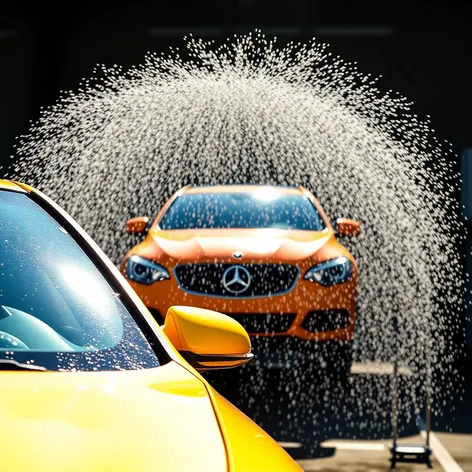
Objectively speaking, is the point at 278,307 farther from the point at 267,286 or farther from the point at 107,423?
the point at 107,423

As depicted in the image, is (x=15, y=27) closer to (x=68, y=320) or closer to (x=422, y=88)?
(x=422, y=88)

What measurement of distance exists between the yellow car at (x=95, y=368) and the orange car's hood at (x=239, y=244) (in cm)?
514

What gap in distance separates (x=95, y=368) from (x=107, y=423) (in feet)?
1.18

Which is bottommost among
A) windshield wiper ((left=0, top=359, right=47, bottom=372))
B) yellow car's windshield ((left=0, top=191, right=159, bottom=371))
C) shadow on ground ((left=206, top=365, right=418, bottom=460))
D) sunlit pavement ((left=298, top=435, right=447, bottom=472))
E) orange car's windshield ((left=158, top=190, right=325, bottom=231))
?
shadow on ground ((left=206, top=365, right=418, bottom=460))

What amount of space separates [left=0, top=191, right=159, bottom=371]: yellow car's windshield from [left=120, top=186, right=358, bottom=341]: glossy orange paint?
490 centimetres

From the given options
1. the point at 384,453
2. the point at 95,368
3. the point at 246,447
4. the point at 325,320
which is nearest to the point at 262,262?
the point at 325,320

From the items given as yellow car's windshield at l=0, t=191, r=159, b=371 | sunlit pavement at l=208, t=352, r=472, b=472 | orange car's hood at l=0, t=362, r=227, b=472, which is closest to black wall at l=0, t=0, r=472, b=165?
sunlit pavement at l=208, t=352, r=472, b=472

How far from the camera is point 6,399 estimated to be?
2.33m

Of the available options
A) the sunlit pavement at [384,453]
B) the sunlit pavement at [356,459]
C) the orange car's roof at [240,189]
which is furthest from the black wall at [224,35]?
the sunlit pavement at [356,459]

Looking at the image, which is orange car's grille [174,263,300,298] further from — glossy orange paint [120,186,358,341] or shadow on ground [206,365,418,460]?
shadow on ground [206,365,418,460]

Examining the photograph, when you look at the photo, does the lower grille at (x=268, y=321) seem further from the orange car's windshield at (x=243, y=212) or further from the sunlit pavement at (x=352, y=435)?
the orange car's windshield at (x=243, y=212)

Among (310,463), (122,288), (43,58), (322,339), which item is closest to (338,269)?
(322,339)

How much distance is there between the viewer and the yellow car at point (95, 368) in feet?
7.16

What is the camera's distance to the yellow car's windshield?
8.91 feet
